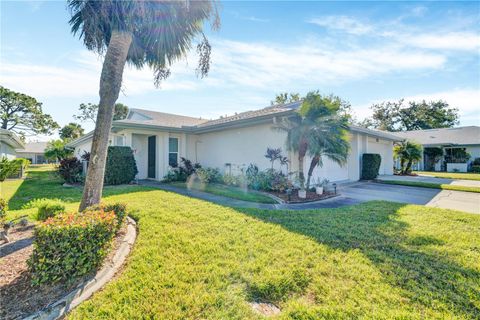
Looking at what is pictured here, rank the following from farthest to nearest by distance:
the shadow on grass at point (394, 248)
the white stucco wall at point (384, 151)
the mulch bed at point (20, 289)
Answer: the white stucco wall at point (384, 151) < the shadow on grass at point (394, 248) < the mulch bed at point (20, 289)

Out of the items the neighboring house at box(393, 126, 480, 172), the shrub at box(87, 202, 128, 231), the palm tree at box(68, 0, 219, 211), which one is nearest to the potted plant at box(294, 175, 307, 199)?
the palm tree at box(68, 0, 219, 211)

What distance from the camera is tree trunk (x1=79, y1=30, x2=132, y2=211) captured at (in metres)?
4.73

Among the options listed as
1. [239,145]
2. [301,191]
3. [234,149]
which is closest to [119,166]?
[234,149]

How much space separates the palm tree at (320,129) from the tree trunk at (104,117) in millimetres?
6035

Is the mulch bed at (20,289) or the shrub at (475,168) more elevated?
the shrub at (475,168)

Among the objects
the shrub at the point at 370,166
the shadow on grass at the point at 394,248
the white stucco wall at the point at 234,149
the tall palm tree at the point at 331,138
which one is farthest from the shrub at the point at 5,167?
the shrub at the point at 370,166

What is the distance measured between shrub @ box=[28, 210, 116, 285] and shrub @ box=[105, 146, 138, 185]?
8421 mm

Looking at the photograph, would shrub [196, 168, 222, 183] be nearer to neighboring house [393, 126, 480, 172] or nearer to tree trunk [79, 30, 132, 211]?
tree trunk [79, 30, 132, 211]

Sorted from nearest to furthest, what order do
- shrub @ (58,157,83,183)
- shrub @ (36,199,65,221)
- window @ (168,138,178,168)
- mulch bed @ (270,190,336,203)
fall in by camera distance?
shrub @ (36,199,65,221), mulch bed @ (270,190,336,203), shrub @ (58,157,83,183), window @ (168,138,178,168)

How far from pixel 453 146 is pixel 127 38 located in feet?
102

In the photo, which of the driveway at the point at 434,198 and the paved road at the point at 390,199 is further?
the driveway at the point at 434,198

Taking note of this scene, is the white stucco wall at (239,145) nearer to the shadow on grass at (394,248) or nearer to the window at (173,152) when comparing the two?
the window at (173,152)

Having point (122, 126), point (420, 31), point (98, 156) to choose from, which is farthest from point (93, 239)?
point (420, 31)

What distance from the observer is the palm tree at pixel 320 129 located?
320 inches
